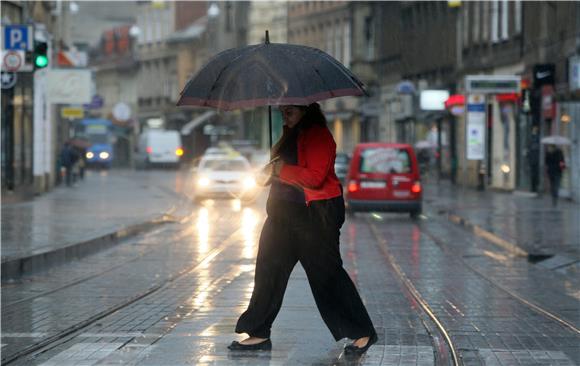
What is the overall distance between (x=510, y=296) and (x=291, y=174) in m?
5.79

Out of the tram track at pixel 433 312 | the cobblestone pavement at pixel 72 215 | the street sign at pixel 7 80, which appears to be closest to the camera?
the tram track at pixel 433 312

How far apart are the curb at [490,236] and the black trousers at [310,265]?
1140 centimetres

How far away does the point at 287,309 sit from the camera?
1291 cm

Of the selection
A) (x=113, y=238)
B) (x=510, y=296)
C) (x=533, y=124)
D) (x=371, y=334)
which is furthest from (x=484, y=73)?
(x=371, y=334)

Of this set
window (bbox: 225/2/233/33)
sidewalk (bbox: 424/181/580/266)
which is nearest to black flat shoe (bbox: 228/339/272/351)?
sidewalk (bbox: 424/181/580/266)

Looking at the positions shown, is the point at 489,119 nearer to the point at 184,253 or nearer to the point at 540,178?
the point at 540,178

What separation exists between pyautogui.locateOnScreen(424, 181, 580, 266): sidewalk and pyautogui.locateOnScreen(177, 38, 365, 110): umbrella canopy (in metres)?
10.6

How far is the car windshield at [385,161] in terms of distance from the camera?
102 feet

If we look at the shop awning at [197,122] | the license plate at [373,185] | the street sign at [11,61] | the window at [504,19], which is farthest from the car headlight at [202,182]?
the shop awning at [197,122]

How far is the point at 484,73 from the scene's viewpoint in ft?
166

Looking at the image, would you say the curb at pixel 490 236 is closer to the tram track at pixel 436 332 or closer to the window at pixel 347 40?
the tram track at pixel 436 332

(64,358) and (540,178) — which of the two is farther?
(540,178)

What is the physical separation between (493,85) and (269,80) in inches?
1278

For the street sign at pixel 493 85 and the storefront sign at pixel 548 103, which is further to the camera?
the street sign at pixel 493 85
